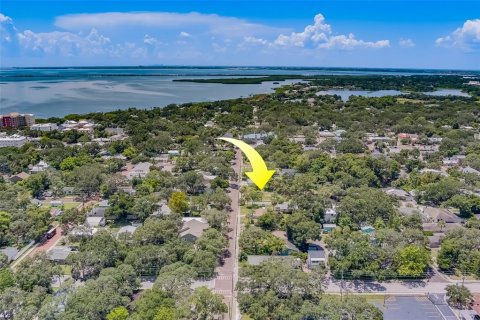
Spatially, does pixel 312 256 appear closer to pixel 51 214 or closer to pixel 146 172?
pixel 51 214

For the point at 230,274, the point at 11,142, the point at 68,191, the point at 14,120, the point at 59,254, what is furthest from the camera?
the point at 14,120

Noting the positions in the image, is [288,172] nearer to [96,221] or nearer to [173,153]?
[173,153]

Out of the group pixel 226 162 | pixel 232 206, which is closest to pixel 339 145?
pixel 226 162

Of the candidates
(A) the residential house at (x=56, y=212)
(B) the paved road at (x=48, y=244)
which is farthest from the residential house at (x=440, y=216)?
(A) the residential house at (x=56, y=212)

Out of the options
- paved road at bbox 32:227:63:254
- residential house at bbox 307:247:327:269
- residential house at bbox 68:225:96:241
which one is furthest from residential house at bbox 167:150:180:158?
residential house at bbox 307:247:327:269

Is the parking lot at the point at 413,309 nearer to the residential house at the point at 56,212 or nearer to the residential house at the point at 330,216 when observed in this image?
the residential house at the point at 330,216

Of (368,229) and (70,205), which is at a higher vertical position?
(368,229)

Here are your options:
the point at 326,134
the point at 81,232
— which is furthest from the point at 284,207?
the point at 326,134

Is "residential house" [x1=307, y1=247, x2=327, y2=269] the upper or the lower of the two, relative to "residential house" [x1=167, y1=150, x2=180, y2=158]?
upper

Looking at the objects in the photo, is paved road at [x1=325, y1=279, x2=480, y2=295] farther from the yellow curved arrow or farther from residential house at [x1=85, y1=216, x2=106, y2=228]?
residential house at [x1=85, y1=216, x2=106, y2=228]
